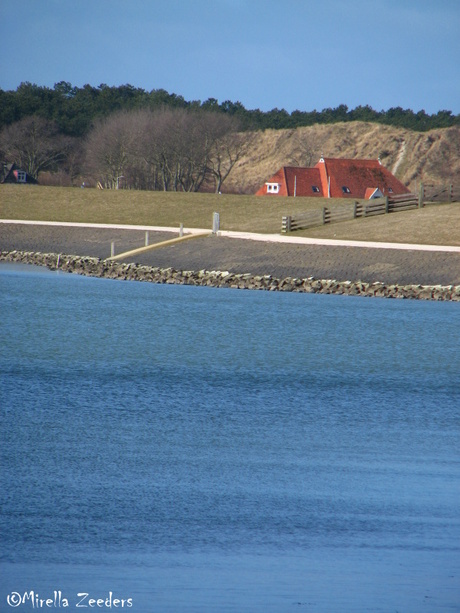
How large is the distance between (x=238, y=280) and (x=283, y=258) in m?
A: 4.17

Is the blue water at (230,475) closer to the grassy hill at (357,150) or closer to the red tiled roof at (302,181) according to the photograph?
the red tiled roof at (302,181)

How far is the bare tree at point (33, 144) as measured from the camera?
11769 cm

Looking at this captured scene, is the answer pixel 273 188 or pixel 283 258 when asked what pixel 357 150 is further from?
pixel 283 258

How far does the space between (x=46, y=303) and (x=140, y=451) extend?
2043 centimetres

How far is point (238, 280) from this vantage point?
40094 millimetres

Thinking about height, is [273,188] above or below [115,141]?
below

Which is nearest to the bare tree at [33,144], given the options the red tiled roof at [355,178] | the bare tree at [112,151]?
the bare tree at [112,151]

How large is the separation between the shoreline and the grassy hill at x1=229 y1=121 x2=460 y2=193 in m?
105

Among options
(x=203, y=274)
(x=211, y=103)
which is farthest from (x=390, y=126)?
(x=203, y=274)

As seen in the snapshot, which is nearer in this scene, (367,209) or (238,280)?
(238,280)

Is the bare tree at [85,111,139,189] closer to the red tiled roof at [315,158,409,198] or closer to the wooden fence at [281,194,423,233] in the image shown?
the red tiled roof at [315,158,409,198]

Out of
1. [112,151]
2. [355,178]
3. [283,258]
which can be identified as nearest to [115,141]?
[112,151]

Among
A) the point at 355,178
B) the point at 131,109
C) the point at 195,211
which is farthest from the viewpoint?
the point at 131,109

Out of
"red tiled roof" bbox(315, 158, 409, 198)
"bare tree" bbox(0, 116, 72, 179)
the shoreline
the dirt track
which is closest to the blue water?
the shoreline
